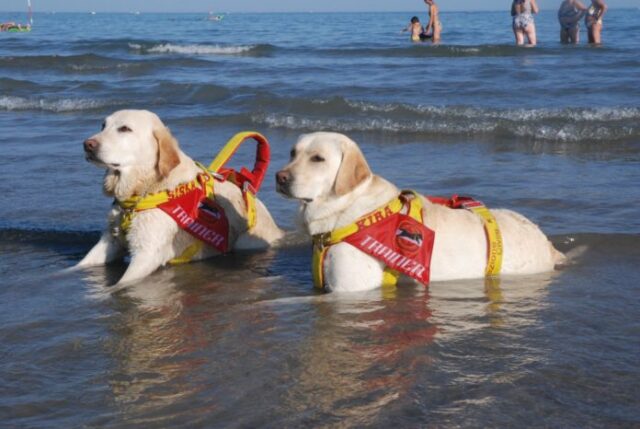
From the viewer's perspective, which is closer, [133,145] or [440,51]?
[133,145]

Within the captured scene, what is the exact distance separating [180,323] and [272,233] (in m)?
2.08

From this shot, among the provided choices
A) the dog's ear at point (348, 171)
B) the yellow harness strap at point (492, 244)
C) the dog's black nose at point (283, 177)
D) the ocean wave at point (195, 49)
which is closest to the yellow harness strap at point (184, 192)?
the dog's black nose at point (283, 177)

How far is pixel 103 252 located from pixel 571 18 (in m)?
21.5

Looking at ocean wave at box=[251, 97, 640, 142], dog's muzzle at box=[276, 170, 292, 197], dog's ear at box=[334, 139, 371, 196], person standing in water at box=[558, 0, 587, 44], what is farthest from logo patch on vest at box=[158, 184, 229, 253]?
person standing in water at box=[558, 0, 587, 44]

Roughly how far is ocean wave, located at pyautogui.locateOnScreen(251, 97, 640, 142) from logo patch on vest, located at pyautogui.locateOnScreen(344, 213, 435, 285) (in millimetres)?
6677

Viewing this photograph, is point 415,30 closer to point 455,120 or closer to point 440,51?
point 440,51

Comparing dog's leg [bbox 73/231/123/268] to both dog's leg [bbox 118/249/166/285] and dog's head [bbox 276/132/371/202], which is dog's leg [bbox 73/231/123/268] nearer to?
dog's leg [bbox 118/249/166/285]

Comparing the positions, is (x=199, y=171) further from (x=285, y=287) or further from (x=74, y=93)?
(x=74, y=93)

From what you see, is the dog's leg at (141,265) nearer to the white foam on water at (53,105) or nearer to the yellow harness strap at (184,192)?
the yellow harness strap at (184,192)

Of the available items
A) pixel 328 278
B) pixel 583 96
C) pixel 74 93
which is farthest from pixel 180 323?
pixel 74 93

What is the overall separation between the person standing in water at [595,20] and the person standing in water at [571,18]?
0.49 m

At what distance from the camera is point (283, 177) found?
5.40 metres

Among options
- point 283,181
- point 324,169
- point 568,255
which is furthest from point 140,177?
point 568,255

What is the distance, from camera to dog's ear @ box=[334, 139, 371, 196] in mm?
5520
